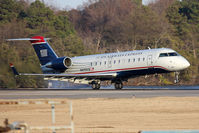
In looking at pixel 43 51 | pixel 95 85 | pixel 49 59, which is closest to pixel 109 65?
pixel 95 85

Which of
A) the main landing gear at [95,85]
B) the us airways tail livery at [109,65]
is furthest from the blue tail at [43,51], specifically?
the main landing gear at [95,85]

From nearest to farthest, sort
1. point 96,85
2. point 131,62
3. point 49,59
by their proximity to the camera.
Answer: point 131,62 < point 96,85 < point 49,59

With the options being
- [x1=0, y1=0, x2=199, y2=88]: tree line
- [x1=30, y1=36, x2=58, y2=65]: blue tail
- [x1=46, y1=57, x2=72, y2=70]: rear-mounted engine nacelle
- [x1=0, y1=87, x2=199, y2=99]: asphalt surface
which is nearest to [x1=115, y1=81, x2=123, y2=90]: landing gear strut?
[x1=0, y1=87, x2=199, y2=99]: asphalt surface

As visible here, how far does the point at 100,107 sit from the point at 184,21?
57.3 m

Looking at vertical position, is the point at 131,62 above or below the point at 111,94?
above

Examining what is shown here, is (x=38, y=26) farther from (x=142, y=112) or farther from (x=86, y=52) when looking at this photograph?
(x=142, y=112)

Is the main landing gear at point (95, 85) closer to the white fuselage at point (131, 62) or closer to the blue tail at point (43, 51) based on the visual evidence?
the white fuselage at point (131, 62)

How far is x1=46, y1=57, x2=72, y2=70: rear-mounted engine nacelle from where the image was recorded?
37969mm

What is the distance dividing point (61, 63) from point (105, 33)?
39406 mm

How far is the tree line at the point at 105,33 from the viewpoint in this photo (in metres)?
46.9

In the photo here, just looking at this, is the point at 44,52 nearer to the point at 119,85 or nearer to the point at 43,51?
the point at 43,51

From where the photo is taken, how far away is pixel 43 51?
40094 mm

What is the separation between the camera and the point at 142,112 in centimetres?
1872

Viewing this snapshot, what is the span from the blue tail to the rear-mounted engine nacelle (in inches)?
51.6
